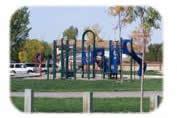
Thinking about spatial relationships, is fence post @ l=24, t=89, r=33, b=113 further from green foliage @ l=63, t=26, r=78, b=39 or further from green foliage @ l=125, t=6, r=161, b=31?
green foliage @ l=125, t=6, r=161, b=31

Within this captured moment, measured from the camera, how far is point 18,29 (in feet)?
16.3

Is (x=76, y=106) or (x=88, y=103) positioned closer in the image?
(x=88, y=103)

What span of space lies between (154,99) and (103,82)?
5939 millimetres

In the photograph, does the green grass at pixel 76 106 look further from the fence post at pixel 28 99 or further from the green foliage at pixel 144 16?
the green foliage at pixel 144 16

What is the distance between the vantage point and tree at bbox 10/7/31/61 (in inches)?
158

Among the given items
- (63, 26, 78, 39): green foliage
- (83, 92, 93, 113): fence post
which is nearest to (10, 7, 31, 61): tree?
(63, 26, 78, 39): green foliage

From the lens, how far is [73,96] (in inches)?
289

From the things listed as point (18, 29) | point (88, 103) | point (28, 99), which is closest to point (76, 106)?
point (88, 103)

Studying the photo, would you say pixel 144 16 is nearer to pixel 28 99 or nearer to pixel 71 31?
pixel 71 31

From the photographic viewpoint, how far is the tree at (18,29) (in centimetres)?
402

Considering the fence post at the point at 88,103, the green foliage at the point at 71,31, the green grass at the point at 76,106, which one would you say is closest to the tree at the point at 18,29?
the green foliage at the point at 71,31

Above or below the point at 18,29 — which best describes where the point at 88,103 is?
below

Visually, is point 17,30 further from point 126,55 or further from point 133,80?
point 133,80
